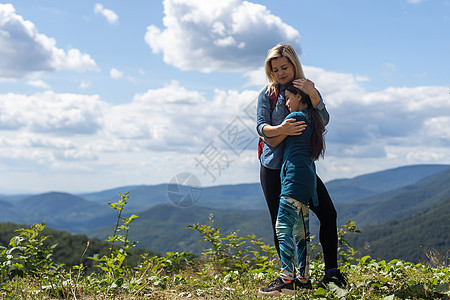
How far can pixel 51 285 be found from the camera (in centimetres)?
454

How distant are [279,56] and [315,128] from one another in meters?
0.86

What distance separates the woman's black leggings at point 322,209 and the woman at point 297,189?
0.42 feet

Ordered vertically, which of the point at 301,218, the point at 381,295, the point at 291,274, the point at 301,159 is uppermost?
the point at 301,159

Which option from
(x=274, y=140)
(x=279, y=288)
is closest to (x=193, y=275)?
(x=279, y=288)

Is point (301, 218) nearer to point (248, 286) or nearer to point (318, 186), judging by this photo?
point (318, 186)

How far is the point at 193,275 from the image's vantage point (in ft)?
19.0

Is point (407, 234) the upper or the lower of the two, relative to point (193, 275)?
lower

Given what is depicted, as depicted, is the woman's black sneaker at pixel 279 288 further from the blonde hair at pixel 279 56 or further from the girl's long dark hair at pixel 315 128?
the blonde hair at pixel 279 56

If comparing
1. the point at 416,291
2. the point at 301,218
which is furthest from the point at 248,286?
the point at 416,291

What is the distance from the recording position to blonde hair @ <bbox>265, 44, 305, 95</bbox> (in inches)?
162

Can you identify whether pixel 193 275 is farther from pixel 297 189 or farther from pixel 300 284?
pixel 297 189

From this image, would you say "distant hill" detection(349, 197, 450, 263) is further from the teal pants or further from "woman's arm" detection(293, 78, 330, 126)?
"woman's arm" detection(293, 78, 330, 126)

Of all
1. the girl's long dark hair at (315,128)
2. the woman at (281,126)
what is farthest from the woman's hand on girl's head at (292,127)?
the girl's long dark hair at (315,128)

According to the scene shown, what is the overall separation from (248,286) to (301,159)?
1932 millimetres
